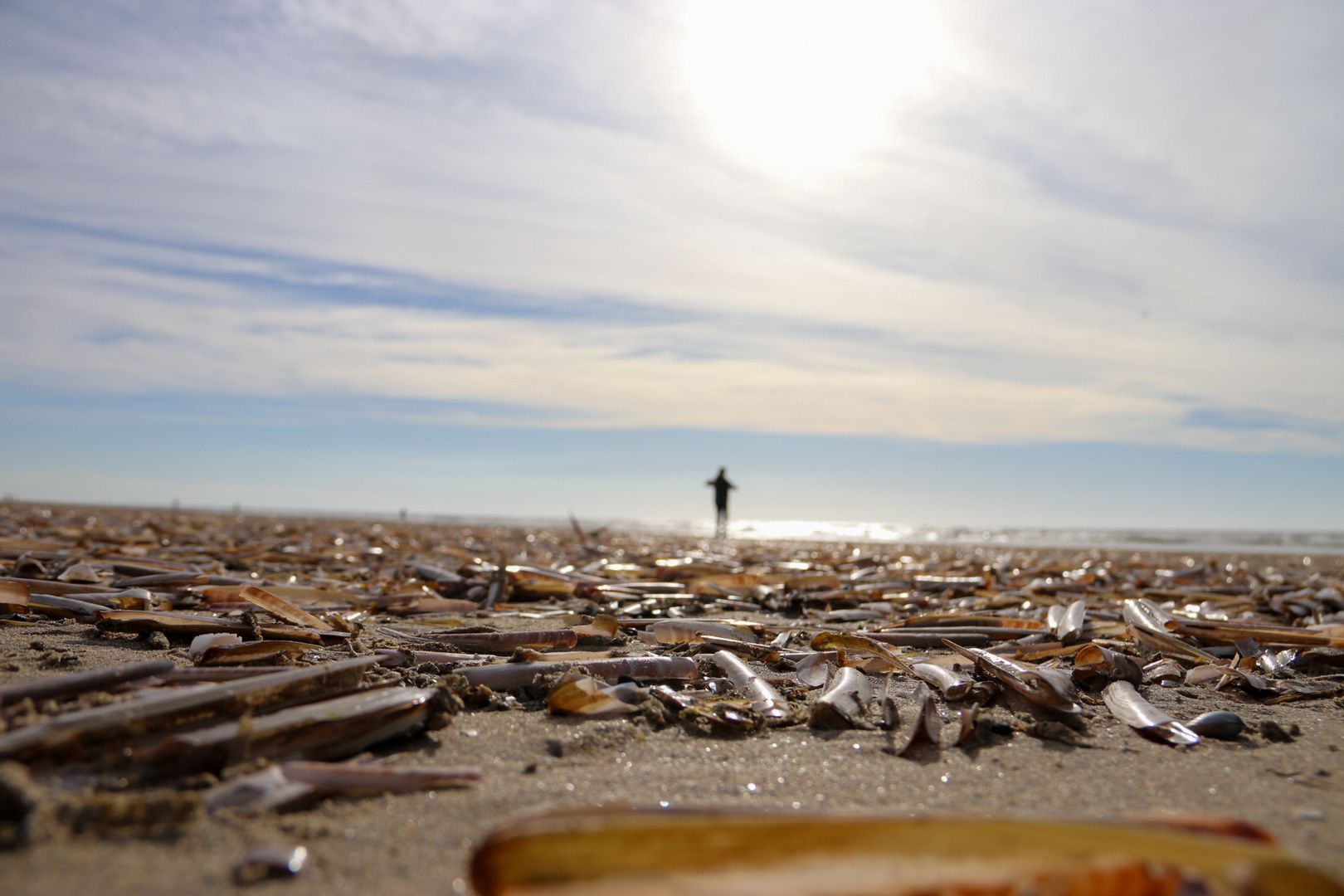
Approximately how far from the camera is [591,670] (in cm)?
289

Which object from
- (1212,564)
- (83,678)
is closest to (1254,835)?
(83,678)

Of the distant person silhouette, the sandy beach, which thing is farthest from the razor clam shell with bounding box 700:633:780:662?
the distant person silhouette

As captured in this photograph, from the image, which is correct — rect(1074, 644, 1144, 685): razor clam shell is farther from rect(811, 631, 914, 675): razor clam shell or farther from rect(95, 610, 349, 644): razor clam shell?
Answer: rect(95, 610, 349, 644): razor clam shell

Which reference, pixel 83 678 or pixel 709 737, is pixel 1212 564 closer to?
pixel 709 737

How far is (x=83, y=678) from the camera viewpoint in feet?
6.63

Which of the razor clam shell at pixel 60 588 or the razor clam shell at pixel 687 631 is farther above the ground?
the razor clam shell at pixel 60 588

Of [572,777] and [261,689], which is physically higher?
[261,689]

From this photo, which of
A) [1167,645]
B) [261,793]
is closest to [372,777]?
[261,793]

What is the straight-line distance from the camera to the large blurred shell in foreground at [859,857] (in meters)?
1.13

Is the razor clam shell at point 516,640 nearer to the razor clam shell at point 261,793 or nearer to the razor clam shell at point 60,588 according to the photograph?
the razor clam shell at point 261,793

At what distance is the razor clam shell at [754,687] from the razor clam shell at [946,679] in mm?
635

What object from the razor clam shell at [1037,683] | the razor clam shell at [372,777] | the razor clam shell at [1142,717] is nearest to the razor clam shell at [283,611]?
the razor clam shell at [372,777]

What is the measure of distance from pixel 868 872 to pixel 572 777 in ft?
3.41

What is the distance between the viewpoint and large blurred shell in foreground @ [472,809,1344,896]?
1126 millimetres
